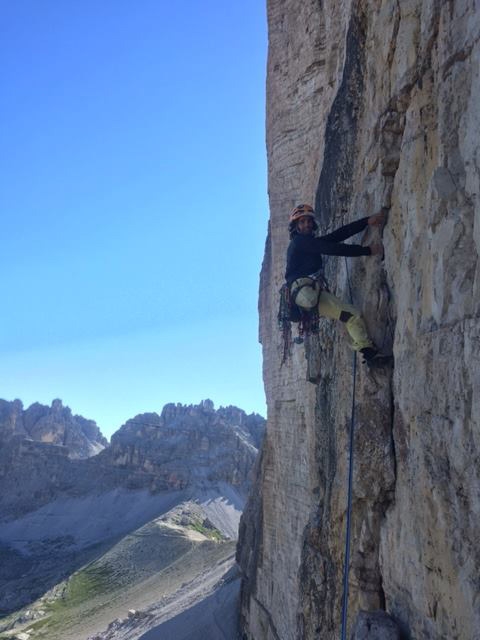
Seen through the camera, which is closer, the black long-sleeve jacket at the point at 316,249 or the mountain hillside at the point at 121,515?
the black long-sleeve jacket at the point at 316,249

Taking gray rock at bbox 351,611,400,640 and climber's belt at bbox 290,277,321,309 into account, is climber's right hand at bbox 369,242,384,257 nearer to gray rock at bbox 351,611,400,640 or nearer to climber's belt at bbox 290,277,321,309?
climber's belt at bbox 290,277,321,309

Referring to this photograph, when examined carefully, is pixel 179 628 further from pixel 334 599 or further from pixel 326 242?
pixel 326 242

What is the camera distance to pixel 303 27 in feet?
45.8

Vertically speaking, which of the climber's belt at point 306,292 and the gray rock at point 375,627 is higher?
the climber's belt at point 306,292

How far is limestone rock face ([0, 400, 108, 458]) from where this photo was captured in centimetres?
10306

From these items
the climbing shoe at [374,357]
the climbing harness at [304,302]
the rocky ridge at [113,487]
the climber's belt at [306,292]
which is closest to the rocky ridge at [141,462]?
the rocky ridge at [113,487]

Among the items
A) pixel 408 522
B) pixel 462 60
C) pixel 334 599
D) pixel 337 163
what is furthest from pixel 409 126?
pixel 334 599

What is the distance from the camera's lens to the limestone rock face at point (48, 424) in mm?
103062

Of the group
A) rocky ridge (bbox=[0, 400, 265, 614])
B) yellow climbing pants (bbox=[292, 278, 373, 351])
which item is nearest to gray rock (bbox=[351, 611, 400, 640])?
yellow climbing pants (bbox=[292, 278, 373, 351])

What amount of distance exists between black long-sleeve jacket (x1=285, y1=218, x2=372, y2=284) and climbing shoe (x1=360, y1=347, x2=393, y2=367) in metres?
1.08

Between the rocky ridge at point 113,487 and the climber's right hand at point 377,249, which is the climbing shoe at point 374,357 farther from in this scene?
the rocky ridge at point 113,487

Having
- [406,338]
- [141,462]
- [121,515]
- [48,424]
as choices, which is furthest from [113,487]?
[406,338]

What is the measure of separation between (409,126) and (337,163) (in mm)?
2406

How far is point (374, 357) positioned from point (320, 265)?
1.60 metres
